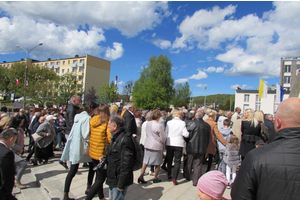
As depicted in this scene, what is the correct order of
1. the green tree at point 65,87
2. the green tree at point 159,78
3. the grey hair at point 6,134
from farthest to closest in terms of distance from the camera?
the green tree at point 159,78, the green tree at point 65,87, the grey hair at point 6,134

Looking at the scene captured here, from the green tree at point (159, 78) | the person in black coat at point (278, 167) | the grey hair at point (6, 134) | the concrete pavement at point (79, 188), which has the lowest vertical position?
the concrete pavement at point (79, 188)

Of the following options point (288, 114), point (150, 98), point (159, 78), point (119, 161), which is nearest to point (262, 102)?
point (159, 78)

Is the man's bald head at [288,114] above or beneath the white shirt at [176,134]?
above

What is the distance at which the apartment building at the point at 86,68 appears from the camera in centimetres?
6247

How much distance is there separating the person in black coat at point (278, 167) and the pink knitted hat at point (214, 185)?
0.86ft

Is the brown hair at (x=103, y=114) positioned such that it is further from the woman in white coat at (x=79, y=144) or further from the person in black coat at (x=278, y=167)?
the person in black coat at (x=278, y=167)

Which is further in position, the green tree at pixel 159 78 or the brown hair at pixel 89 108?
the green tree at pixel 159 78

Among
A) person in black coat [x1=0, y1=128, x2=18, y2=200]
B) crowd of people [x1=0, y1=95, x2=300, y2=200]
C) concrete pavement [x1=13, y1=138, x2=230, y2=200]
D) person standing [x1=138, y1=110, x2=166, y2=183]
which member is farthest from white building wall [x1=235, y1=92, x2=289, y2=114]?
person in black coat [x1=0, y1=128, x2=18, y2=200]

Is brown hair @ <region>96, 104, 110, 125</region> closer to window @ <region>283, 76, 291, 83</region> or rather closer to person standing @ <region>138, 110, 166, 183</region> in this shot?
person standing @ <region>138, 110, 166, 183</region>

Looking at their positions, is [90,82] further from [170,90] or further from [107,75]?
[170,90]

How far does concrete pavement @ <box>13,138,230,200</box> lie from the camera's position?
162 inches

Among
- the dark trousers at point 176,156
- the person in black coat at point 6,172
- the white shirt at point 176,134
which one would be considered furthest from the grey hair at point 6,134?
the dark trousers at point 176,156

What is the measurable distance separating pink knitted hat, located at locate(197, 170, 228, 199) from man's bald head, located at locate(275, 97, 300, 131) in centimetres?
71

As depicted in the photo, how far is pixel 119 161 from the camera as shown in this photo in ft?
9.45
